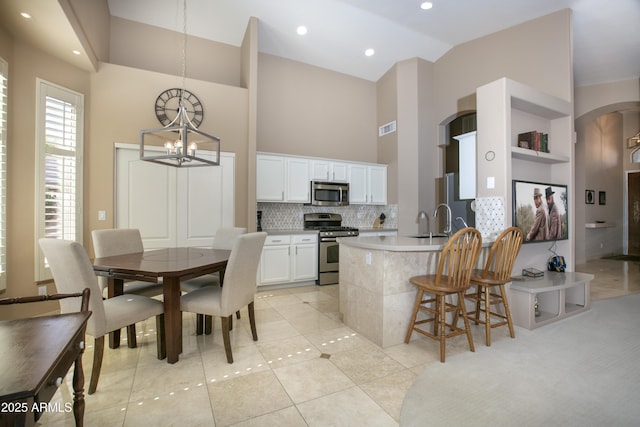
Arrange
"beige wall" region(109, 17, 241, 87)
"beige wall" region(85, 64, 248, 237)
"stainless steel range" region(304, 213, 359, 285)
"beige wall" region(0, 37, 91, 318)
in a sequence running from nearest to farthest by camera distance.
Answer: "beige wall" region(0, 37, 91, 318) → "beige wall" region(85, 64, 248, 237) → "beige wall" region(109, 17, 241, 87) → "stainless steel range" region(304, 213, 359, 285)

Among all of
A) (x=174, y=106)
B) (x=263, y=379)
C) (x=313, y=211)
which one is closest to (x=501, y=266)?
(x=263, y=379)

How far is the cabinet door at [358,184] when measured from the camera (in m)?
5.47

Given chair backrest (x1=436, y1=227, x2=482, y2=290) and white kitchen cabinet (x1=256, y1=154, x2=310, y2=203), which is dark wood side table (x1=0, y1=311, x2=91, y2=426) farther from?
white kitchen cabinet (x1=256, y1=154, x2=310, y2=203)

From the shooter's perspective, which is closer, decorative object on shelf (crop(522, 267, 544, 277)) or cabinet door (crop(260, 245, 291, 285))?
decorative object on shelf (crop(522, 267, 544, 277))

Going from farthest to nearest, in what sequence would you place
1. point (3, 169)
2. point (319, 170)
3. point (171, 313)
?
point (319, 170) → point (3, 169) → point (171, 313)

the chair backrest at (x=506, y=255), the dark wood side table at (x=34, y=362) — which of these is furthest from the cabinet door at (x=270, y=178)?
the dark wood side table at (x=34, y=362)

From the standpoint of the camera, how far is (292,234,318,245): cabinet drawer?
4691mm

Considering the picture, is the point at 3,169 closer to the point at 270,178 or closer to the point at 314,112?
the point at 270,178

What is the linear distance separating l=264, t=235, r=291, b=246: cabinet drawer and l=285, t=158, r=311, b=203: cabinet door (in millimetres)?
675

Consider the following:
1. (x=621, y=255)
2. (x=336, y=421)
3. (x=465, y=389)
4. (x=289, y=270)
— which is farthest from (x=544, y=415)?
(x=621, y=255)

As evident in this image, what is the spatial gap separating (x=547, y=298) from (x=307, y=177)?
3.61 m

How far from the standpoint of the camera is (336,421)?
1682 mm

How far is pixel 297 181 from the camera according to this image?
16.4 ft

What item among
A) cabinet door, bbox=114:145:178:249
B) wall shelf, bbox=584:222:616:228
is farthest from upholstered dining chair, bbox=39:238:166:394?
wall shelf, bbox=584:222:616:228
